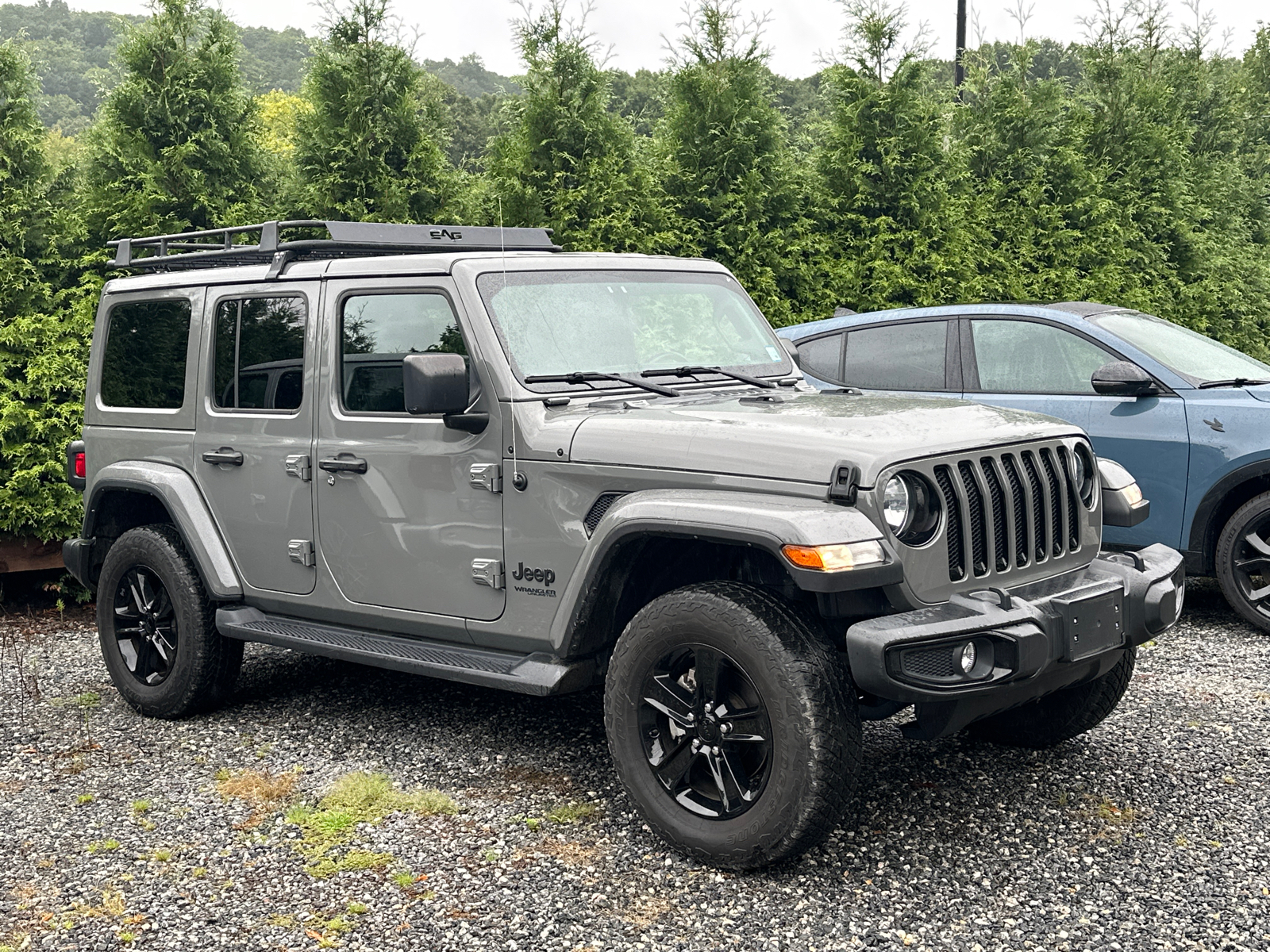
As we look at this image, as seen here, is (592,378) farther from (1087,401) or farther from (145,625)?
(1087,401)

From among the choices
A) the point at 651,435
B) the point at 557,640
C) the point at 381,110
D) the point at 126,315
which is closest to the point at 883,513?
the point at 651,435

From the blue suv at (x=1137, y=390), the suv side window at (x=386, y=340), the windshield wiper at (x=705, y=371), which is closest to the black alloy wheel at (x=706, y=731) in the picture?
the windshield wiper at (x=705, y=371)

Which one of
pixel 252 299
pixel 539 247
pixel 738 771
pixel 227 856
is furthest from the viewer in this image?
pixel 539 247

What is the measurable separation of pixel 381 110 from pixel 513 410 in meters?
5.16

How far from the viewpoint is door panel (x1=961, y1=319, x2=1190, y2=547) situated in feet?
21.5

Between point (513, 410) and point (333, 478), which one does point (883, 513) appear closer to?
point (513, 410)

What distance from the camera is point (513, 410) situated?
4.31 meters

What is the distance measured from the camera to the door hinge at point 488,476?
14.3ft

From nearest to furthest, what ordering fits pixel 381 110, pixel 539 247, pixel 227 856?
1. pixel 227 856
2. pixel 539 247
3. pixel 381 110

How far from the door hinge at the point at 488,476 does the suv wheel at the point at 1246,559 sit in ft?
13.8

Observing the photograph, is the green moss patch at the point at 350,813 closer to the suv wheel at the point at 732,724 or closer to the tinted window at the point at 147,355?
the suv wheel at the point at 732,724

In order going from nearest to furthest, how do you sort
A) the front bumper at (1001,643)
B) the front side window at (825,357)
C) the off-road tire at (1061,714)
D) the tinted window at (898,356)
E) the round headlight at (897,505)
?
the front bumper at (1001,643) → the round headlight at (897,505) → the off-road tire at (1061,714) → the tinted window at (898,356) → the front side window at (825,357)

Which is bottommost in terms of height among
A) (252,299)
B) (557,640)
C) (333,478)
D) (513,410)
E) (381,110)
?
(557,640)

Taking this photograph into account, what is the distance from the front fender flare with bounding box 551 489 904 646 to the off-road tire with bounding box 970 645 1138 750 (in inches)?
56.1
